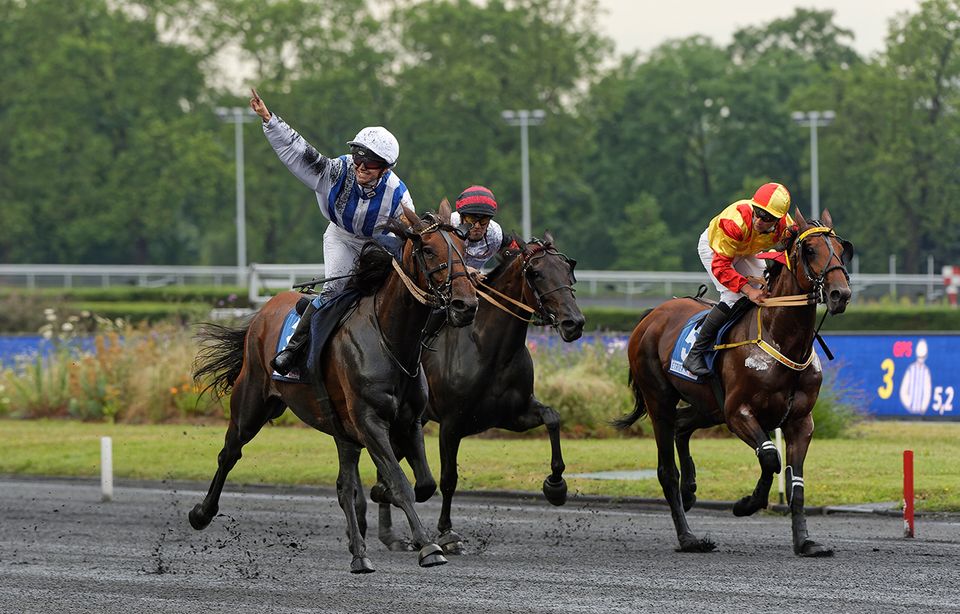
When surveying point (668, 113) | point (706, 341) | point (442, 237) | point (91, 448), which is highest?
point (668, 113)

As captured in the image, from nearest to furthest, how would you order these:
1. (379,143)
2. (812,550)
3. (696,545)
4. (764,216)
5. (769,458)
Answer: (379,143) → (812,550) → (769,458) → (696,545) → (764,216)

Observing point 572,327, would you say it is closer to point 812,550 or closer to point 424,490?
point 424,490

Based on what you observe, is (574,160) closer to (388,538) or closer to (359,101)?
(359,101)

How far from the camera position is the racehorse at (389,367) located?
31.8ft

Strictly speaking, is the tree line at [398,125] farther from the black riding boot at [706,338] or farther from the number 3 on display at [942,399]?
the black riding boot at [706,338]

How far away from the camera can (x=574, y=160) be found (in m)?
63.3

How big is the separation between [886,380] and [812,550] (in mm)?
11206

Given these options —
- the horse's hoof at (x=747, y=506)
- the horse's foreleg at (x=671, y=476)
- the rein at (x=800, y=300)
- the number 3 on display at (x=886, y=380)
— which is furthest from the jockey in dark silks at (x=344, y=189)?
the number 3 on display at (x=886, y=380)

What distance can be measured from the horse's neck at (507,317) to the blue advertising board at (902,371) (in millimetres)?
9405

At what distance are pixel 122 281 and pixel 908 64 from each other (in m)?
25.6

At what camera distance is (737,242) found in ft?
38.9

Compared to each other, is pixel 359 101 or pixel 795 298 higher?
pixel 359 101

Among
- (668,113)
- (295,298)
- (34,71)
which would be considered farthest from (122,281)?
(295,298)

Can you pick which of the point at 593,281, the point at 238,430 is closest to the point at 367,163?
the point at 238,430
